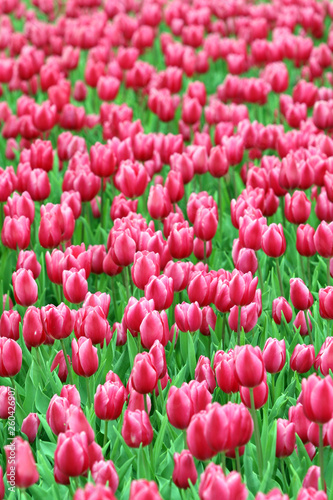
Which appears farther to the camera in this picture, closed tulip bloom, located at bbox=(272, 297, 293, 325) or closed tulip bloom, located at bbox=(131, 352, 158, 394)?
closed tulip bloom, located at bbox=(272, 297, 293, 325)

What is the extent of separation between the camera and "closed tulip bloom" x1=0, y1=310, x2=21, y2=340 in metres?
2.50

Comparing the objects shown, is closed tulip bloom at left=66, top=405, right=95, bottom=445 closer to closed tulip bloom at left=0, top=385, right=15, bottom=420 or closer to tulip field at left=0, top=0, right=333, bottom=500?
tulip field at left=0, top=0, right=333, bottom=500

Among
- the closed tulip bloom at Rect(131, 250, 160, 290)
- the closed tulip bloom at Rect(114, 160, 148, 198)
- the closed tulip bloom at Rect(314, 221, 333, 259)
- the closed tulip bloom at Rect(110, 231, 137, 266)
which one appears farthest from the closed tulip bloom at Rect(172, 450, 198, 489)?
the closed tulip bloom at Rect(114, 160, 148, 198)

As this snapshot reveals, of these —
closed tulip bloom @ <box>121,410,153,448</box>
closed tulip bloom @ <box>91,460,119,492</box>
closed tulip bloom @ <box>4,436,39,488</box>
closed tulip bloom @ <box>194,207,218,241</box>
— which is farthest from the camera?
closed tulip bloom @ <box>194,207,218,241</box>

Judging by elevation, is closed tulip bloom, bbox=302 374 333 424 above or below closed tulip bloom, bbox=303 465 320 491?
above

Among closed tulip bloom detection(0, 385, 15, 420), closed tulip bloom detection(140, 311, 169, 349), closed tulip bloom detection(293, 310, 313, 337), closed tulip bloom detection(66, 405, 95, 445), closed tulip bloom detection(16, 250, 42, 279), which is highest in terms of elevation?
closed tulip bloom detection(140, 311, 169, 349)

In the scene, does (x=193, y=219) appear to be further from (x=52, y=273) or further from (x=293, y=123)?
(x=293, y=123)

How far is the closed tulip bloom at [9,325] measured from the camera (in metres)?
2.50

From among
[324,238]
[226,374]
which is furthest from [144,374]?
[324,238]

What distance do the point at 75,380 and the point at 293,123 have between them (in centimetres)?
249

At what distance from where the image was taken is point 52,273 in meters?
2.76

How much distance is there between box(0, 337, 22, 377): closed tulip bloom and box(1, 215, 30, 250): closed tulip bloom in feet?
2.77

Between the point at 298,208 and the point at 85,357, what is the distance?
1256 mm

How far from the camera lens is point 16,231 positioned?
120 inches
